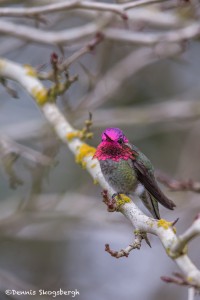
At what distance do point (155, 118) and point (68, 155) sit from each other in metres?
2.63

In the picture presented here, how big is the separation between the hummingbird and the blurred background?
100 cm

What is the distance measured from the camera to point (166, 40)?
566 centimetres

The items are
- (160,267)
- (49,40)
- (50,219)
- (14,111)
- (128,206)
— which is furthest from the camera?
(14,111)

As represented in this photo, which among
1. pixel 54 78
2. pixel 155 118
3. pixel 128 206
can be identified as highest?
pixel 155 118

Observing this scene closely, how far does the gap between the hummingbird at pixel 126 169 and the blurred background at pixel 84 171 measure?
1.00 metres

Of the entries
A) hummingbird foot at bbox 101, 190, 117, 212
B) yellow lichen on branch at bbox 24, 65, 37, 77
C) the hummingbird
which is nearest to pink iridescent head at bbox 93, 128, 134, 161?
the hummingbird

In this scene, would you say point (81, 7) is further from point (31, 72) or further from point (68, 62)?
point (31, 72)

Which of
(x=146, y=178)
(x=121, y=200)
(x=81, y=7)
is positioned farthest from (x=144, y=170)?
(x=81, y=7)

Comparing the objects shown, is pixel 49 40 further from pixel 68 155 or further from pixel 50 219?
pixel 68 155

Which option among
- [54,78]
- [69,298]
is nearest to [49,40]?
[54,78]

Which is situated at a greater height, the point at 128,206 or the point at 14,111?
the point at 14,111

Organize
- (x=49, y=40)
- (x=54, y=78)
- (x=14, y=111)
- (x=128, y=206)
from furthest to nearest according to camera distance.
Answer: (x=14, y=111), (x=49, y=40), (x=54, y=78), (x=128, y=206)

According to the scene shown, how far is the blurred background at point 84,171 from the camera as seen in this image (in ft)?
20.1

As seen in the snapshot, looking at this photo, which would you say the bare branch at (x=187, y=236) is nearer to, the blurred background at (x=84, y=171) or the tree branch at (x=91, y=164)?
the tree branch at (x=91, y=164)
